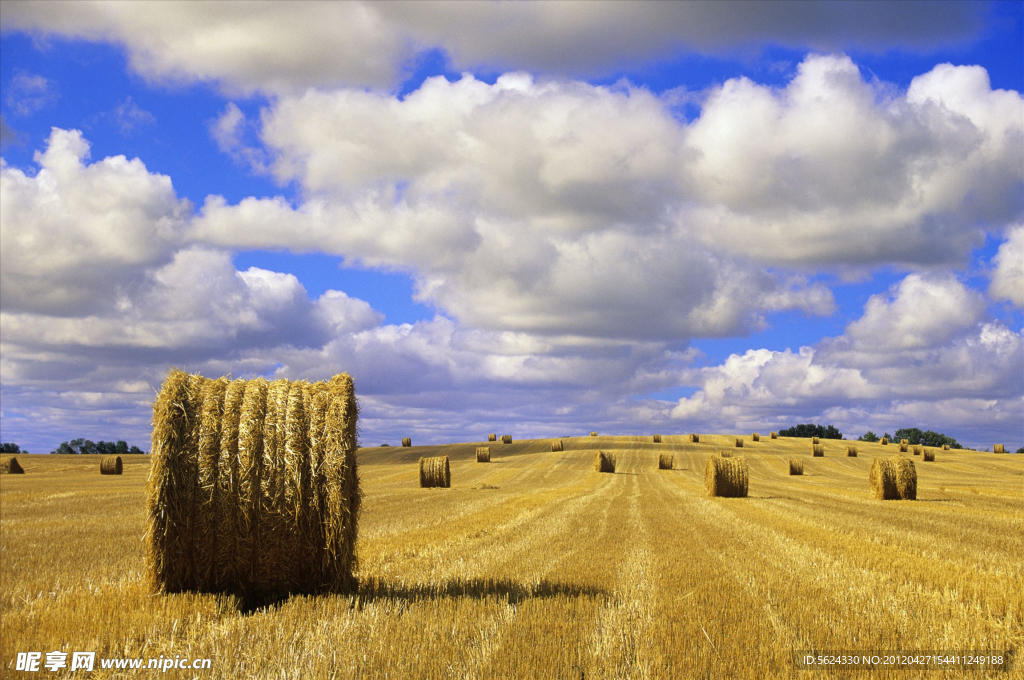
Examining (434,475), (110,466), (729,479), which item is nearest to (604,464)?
(434,475)

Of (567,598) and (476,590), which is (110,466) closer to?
(476,590)

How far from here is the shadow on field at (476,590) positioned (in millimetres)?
7195

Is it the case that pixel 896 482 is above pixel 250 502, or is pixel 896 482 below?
below

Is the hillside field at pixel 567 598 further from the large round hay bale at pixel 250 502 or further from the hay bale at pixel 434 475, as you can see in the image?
the hay bale at pixel 434 475

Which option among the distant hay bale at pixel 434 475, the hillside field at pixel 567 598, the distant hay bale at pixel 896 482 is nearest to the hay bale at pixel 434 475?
the distant hay bale at pixel 434 475

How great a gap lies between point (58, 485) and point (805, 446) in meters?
51.7

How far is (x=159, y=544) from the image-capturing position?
7.57m

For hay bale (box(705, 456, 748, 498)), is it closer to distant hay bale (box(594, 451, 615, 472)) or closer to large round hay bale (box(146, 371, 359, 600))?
distant hay bale (box(594, 451, 615, 472))

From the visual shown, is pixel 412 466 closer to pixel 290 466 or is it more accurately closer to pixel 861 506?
pixel 861 506

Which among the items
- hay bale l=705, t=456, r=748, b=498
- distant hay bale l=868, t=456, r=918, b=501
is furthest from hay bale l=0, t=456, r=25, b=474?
distant hay bale l=868, t=456, r=918, b=501

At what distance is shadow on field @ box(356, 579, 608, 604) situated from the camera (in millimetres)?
7195

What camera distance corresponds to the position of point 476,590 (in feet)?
24.7

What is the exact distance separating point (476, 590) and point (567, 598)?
Answer: 1.14 metres

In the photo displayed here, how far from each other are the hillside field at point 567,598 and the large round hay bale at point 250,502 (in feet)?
1.28
